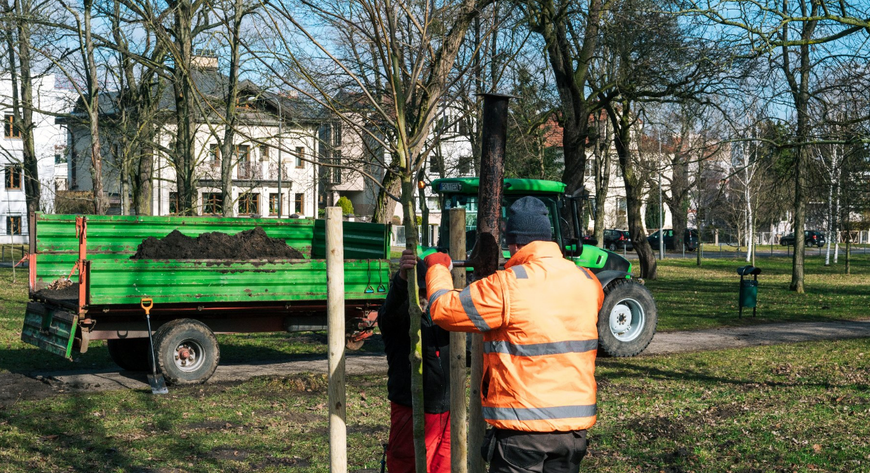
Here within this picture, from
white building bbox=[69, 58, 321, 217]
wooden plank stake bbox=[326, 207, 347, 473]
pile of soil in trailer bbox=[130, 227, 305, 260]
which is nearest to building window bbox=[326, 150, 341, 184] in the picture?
white building bbox=[69, 58, 321, 217]

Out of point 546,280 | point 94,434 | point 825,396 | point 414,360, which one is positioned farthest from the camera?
point 825,396

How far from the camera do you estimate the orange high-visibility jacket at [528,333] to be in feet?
10.8

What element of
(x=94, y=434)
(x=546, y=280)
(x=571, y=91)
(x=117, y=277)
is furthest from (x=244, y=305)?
(x=571, y=91)

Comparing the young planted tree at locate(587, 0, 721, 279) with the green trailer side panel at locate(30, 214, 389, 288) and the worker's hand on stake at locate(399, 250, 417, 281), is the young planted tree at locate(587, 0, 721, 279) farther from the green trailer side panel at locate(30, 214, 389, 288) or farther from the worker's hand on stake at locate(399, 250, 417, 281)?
the worker's hand on stake at locate(399, 250, 417, 281)

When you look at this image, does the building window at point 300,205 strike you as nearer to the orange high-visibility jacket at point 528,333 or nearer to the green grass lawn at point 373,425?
the green grass lawn at point 373,425

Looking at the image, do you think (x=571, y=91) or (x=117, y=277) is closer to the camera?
(x=117, y=277)

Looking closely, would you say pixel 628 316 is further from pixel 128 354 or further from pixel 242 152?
pixel 242 152

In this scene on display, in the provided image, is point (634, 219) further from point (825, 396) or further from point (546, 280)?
point (546, 280)

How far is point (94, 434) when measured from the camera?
22.8 feet

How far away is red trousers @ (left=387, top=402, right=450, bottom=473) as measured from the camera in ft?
15.1

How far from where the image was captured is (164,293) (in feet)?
29.7

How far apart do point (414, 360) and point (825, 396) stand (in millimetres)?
6298

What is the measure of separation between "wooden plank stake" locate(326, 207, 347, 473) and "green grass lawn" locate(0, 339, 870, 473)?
2181mm

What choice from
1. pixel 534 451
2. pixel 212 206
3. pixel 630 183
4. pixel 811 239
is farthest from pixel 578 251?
pixel 811 239
